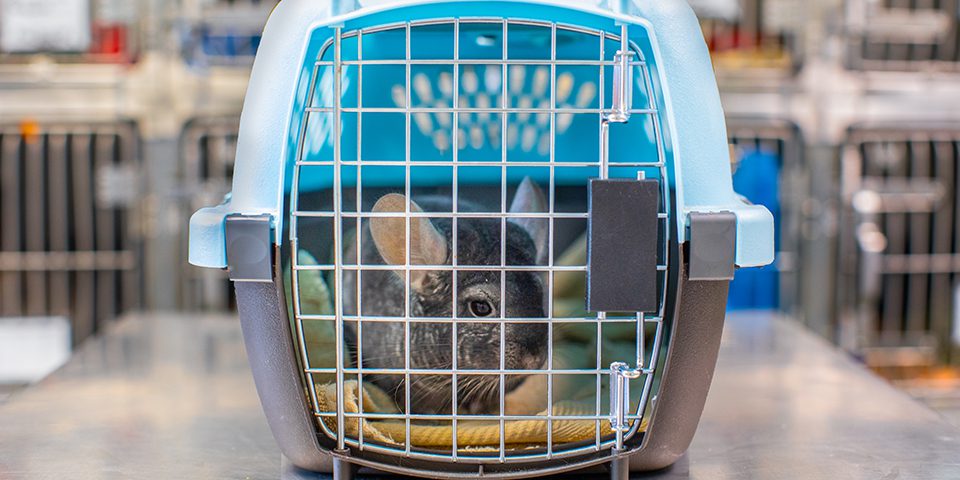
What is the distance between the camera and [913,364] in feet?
7.09

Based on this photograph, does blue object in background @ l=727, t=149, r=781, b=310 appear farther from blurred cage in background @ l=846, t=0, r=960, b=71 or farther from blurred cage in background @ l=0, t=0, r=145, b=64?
blurred cage in background @ l=0, t=0, r=145, b=64

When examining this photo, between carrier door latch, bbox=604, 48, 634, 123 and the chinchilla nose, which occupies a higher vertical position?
carrier door latch, bbox=604, 48, 634, 123

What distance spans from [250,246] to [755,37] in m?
1.79

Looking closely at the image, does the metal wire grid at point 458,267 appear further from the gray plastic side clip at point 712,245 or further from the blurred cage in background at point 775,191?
the blurred cage in background at point 775,191

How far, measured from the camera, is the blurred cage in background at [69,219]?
2066mm

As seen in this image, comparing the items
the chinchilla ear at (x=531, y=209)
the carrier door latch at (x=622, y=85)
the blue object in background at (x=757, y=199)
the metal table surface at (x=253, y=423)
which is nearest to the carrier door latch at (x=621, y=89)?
the carrier door latch at (x=622, y=85)

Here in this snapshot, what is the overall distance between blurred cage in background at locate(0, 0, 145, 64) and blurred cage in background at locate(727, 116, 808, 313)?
1397 mm

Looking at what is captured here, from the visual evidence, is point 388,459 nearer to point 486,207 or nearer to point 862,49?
point 486,207

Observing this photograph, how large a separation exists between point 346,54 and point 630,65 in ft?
0.80

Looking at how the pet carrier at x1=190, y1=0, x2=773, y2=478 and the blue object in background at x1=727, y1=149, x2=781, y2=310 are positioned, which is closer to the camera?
the pet carrier at x1=190, y1=0, x2=773, y2=478

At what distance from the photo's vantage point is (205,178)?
2131mm

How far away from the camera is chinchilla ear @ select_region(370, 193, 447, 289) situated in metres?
0.77

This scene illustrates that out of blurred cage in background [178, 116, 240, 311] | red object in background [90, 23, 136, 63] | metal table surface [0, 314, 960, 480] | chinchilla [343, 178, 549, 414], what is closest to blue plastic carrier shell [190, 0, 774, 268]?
chinchilla [343, 178, 549, 414]

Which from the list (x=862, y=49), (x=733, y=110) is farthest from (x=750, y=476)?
(x=862, y=49)
